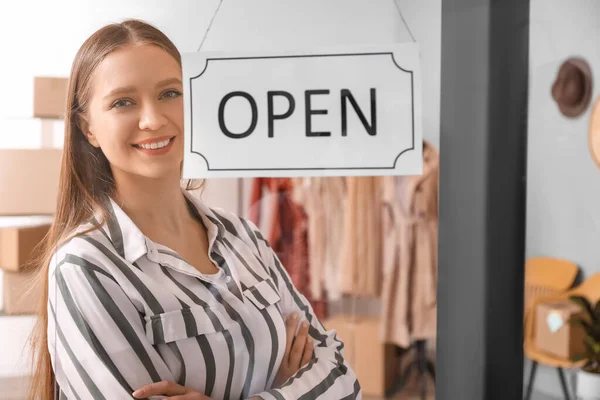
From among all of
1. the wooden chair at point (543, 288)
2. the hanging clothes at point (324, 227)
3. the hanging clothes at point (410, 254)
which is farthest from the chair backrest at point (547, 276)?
the hanging clothes at point (324, 227)

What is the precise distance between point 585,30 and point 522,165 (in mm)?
171

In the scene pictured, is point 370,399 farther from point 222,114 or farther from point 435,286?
point 222,114

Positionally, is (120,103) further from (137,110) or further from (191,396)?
(191,396)

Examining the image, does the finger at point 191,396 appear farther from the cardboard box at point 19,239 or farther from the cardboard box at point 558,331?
the cardboard box at point 558,331

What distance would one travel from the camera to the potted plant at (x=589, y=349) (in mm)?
613

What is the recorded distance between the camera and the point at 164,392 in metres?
0.55

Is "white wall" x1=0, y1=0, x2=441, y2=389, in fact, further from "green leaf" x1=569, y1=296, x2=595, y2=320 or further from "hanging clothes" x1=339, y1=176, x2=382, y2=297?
"green leaf" x1=569, y1=296, x2=595, y2=320

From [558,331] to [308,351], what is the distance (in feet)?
0.93

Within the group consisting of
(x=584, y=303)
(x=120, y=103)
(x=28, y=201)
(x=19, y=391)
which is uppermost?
(x=120, y=103)

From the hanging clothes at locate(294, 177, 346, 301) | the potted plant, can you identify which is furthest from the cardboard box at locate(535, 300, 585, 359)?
the hanging clothes at locate(294, 177, 346, 301)

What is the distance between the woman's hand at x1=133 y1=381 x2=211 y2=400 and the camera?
1.78 feet

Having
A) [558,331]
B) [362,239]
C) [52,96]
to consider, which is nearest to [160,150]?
[52,96]

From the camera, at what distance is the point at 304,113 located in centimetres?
59

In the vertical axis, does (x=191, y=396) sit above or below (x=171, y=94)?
below
